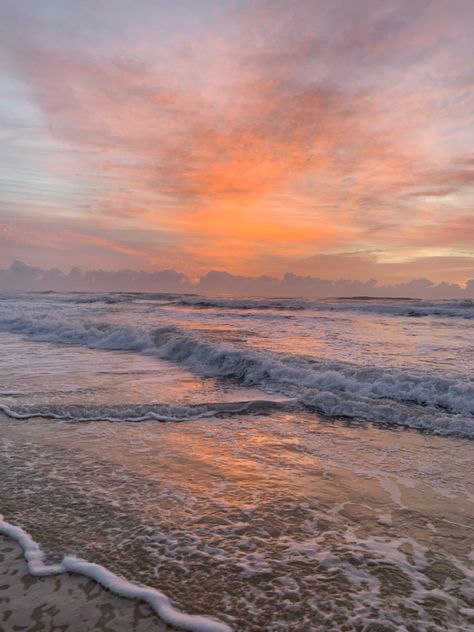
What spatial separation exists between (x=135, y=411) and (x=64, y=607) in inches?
211

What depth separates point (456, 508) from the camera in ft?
16.3

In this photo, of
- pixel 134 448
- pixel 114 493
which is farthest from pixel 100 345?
pixel 114 493

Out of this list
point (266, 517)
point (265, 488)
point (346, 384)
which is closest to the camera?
point (266, 517)

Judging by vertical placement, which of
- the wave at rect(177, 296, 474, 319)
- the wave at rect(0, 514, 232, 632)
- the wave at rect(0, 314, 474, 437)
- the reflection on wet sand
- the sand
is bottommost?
the sand

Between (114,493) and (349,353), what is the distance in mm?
11484

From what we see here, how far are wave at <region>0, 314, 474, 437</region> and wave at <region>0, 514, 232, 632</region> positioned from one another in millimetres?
6067

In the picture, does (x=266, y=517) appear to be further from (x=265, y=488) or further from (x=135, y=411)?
(x=135, y=411)

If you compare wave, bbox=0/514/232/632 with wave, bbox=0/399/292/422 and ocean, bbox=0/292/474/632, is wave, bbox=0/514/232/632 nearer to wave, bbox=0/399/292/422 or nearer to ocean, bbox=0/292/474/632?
ocean, bbox=0/292/474/632

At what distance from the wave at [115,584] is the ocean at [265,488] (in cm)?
5

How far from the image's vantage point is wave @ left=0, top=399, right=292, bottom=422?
827 cm

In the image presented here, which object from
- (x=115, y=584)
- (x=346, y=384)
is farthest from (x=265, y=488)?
(x=346, y=384)

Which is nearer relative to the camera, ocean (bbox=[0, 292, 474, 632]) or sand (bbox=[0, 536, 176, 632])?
sand (bbox=[0, 536, 176, 632])

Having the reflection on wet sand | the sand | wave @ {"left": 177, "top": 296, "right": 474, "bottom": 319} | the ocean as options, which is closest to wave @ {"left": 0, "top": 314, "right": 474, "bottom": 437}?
the ocean

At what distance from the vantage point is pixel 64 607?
3.35 meters
